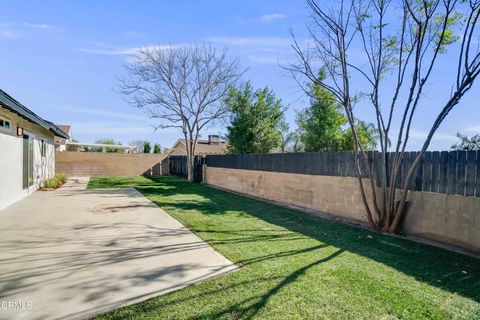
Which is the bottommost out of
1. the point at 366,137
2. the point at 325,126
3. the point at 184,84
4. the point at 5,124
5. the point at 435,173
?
the point at 435,173

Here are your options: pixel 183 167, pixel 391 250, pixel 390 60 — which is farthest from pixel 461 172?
pixel 183 167

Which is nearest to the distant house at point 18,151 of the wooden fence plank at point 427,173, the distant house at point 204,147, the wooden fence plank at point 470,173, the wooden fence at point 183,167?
the wooden fence at point 183,167

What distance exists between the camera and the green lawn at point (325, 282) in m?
2.64

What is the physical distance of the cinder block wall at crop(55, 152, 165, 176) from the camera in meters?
20.2

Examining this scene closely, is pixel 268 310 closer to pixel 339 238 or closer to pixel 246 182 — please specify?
pixel 339 238

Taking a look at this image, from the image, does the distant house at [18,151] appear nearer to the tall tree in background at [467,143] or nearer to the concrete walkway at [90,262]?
the concrete walkway at [90,262]

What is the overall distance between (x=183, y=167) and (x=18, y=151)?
1215 centimetres

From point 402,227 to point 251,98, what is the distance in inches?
612

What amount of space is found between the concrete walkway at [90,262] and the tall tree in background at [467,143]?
328 inches

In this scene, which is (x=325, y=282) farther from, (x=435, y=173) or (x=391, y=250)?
(x=435, y=173)

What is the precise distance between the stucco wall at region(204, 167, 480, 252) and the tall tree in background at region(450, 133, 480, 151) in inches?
154

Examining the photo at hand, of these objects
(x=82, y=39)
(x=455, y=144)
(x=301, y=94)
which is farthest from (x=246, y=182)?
(x=82, y=39)

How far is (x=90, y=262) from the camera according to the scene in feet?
12.6

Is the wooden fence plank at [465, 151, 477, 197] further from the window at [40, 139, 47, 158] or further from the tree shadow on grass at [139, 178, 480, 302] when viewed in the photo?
the window at [40, 139, 47, 158]
